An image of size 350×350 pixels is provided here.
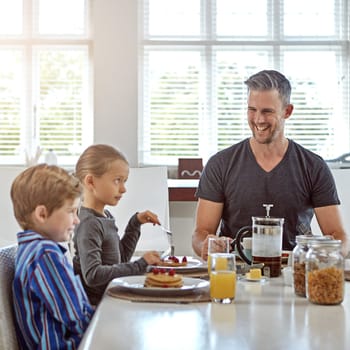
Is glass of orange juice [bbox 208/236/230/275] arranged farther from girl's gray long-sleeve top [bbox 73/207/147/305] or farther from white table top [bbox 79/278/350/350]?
white table top [bbox 79/278/350/350]

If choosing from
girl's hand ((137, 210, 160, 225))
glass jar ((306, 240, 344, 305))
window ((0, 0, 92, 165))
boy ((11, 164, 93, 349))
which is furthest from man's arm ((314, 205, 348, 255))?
window ((0, 0, 92, 165))

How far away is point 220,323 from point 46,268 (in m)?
0.38

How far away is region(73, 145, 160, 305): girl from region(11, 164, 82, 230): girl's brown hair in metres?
0.33

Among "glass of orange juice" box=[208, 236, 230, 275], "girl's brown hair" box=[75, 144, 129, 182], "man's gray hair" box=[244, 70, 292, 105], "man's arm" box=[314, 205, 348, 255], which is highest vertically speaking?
"man's gray hair" box=[244, 70, 292, 105]

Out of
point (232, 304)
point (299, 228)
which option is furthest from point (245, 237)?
point (232, 304)

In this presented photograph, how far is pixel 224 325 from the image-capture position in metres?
1.23

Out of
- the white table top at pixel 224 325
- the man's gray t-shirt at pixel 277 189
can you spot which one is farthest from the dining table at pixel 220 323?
the man's gray t-shirt at pixel 277 189

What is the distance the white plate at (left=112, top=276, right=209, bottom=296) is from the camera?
4.85 ft

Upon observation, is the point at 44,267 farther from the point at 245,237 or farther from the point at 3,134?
the point at 3,134

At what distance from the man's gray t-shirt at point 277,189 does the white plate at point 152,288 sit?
0.88 metres

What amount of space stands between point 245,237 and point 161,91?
409 cm

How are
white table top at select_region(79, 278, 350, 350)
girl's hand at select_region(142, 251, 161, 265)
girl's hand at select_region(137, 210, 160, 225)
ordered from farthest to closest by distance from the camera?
girl's hand at select_region(137, 210, 160, 225) → girl's hand at select_region(142, 251, 161, 265) → white table top at select_region(79, 278, 350, 350)

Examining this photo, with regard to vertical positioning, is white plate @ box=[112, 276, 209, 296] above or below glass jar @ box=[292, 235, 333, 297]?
below

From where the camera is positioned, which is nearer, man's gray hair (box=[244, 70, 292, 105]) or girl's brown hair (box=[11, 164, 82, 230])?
girl's brown hair (box=[11, 164, 82, 230])
